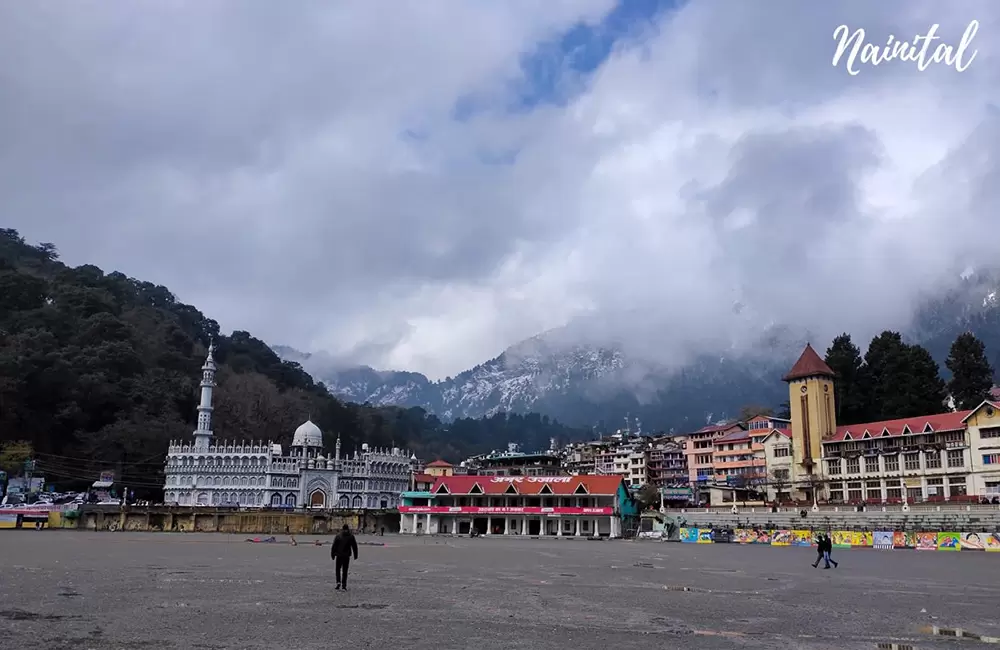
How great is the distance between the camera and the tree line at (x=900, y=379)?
85.2m

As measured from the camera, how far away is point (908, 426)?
74562 mm

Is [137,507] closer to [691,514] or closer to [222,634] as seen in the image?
[691,514]

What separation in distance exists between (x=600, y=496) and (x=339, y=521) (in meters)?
25.6

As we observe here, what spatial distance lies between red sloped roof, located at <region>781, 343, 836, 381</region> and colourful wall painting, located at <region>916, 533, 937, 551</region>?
3038cm

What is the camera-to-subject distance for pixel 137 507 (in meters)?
81.2

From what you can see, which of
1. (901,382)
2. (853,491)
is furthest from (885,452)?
(901,382)

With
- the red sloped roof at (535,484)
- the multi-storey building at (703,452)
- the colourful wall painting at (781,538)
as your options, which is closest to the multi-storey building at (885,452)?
the colourful wall painting at (781,538)

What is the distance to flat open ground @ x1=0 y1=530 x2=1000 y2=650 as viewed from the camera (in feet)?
40.4

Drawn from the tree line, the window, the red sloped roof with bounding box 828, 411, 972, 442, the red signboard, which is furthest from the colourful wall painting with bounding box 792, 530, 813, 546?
the tree line

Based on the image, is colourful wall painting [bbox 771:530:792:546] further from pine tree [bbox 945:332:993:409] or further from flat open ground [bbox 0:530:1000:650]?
pine tree [bbox 945:332:993:409]

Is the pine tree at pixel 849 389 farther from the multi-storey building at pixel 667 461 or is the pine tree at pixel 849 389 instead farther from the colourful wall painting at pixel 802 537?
the colourful wall painting at pixel 802 537

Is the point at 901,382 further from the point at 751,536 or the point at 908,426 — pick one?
the point at 751,536

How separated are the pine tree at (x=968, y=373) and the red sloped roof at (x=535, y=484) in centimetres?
3584

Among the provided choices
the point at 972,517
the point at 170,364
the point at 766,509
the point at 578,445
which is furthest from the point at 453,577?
the point at 578,445
